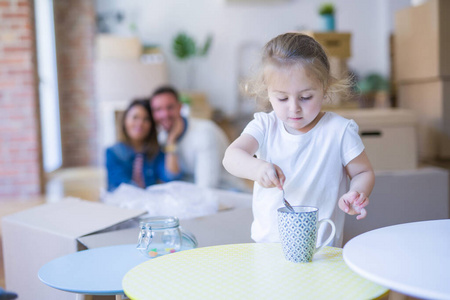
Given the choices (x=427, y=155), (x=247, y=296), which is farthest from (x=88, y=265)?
(x=427, y=155)

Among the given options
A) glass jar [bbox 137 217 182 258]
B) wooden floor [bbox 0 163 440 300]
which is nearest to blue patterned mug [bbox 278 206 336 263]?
glass jar [bbox 137 217 182 258]

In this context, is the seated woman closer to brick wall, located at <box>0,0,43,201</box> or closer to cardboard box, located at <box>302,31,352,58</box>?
cardboard box, located at <box>302,31,352,58</box>

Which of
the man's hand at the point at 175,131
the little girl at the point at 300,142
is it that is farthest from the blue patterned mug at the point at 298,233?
the man's hand at the point at 175,131

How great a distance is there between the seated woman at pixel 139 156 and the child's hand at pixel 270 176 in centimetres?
207

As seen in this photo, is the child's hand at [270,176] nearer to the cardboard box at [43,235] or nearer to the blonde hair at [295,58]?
the blonde hair at [295,58]

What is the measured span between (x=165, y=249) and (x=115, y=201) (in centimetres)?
91

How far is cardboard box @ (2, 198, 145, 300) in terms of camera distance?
1.52m

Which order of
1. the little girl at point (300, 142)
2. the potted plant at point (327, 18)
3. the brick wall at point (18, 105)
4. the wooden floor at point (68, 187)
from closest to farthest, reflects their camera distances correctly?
the little girl at point (300, 142)
the potted plant at point (327, 18)
the wooden floor at point (68, 187)
the brick wall at point (18, 105)

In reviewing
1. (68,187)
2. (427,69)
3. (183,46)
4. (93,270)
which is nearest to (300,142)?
(93,270)

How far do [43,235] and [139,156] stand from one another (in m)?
1.54

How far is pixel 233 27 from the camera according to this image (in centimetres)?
663

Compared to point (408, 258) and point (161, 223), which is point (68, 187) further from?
point (408, 258)

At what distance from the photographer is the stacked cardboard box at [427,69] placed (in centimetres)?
233

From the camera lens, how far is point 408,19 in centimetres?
257
